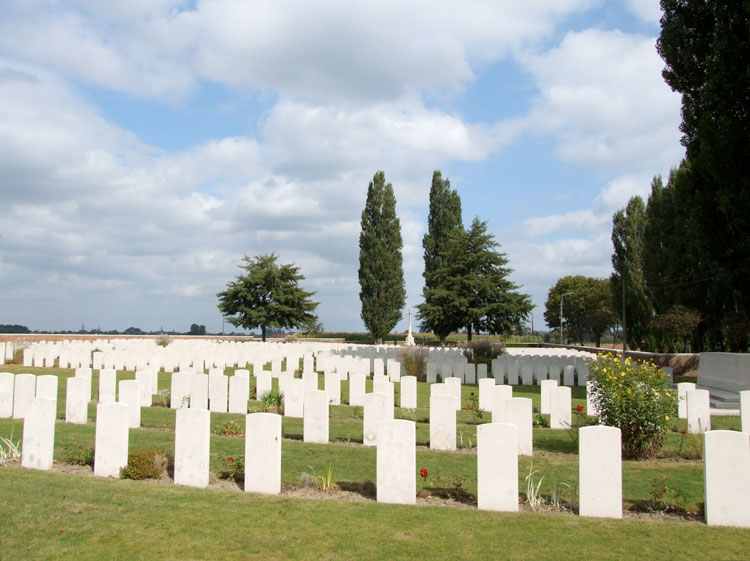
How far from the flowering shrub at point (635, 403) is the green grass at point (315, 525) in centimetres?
68

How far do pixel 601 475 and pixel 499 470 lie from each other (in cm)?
95

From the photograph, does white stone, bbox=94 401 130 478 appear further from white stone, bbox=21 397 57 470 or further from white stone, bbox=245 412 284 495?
white stone, bbox=245 412 284 495

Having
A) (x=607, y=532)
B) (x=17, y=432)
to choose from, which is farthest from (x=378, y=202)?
(x=607, y=532)

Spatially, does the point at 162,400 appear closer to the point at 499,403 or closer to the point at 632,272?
the point at 499,403

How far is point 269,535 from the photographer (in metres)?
4.89

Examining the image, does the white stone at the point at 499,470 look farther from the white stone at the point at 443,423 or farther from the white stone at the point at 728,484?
the white stone at the point at 443,423

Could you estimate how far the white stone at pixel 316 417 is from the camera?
9.00m

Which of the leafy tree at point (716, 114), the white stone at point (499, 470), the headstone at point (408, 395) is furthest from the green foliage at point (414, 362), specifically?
the white stone at point (499, 470)

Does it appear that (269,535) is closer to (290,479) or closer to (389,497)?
(389,497)

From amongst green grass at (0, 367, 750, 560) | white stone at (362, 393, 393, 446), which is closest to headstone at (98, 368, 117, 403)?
green grass at (0, 367, 750, 560)

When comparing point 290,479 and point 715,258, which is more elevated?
point 715,258

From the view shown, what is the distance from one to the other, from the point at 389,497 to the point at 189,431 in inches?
92.3

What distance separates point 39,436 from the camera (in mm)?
7133

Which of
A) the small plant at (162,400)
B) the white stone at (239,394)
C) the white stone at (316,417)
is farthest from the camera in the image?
the small plant at (162,400)
